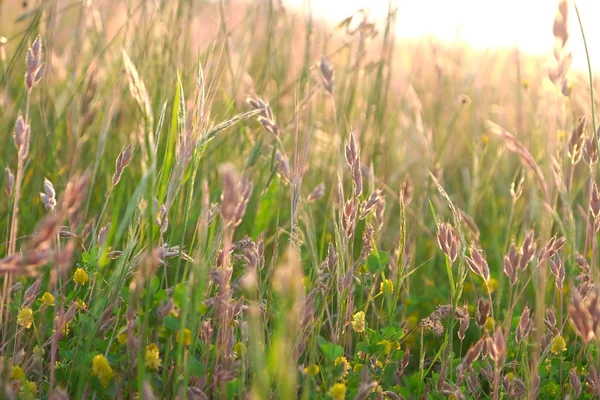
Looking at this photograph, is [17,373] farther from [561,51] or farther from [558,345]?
[561,51]

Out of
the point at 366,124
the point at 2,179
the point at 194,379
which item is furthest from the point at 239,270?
the point at 366,124

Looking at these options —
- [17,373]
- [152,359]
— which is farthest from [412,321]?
[17,373]

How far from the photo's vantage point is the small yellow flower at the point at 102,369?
1083 mm

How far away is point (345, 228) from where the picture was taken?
1251 millimetres

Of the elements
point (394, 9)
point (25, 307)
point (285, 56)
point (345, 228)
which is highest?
point (394, 9)

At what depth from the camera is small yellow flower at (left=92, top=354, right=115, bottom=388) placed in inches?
42.6

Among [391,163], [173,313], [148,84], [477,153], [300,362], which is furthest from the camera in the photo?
[391,163]

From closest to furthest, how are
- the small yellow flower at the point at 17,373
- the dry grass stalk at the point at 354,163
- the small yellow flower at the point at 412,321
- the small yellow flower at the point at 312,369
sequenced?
the small yellow flower at the point at 312,369 < the small yellow flower at the point at 17,373 < the dry grass stalk at the point at 354,163 < the small yellow flower at the point at 412,321

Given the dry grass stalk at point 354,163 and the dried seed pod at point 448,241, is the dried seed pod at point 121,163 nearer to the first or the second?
the dry grass stalk at point 354,163

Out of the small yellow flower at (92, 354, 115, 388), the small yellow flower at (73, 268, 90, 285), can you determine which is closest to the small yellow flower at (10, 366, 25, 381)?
the small yellow flower at (92, 354, 115, 388)

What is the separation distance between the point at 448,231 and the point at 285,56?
1504mm

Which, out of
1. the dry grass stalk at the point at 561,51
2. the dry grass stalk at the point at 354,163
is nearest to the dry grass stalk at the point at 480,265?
the dry grass stalk at the point at 354,163

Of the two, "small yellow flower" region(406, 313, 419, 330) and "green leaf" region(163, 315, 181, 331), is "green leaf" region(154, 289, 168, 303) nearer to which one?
"green leaf" region(163, 315, 181, 331)

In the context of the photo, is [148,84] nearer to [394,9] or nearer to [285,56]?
[285,56]
